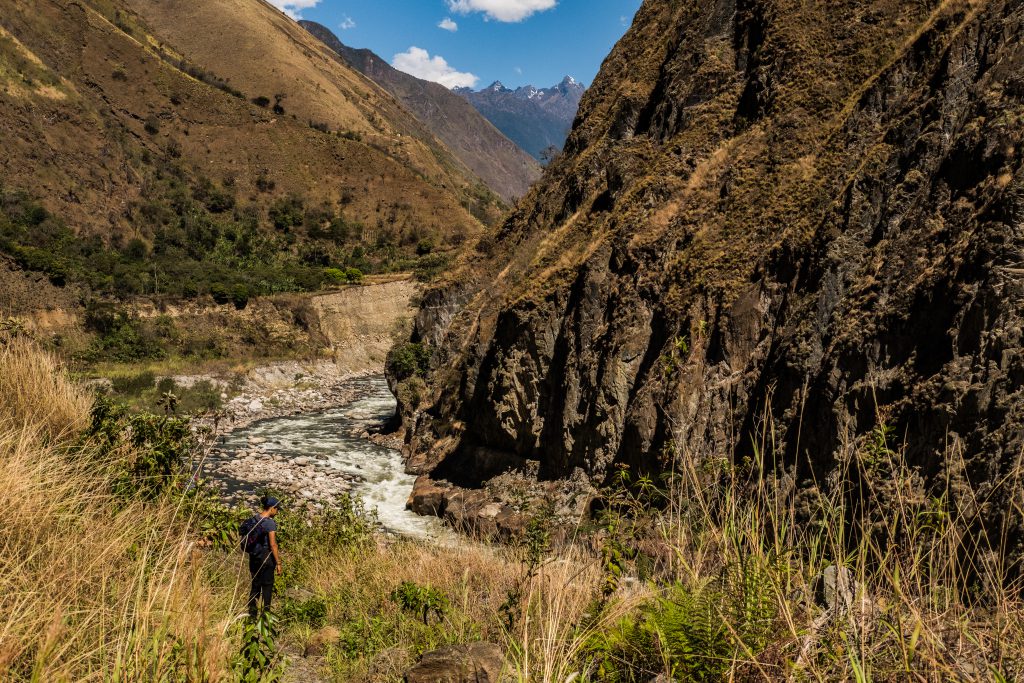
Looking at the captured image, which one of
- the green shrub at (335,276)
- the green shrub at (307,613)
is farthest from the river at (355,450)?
the green shrub at (335,276)

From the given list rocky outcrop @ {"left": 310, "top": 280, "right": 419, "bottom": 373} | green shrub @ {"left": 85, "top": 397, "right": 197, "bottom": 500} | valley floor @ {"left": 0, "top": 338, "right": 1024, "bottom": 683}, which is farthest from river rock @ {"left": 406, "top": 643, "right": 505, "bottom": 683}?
rocky outcrop @ {"left": 310, "top": 280, "right": 419, "bottom": 373}

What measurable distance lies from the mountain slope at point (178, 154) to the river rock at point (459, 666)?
51.0m

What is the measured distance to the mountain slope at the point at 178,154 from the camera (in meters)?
62.9

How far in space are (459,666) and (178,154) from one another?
91.3 m

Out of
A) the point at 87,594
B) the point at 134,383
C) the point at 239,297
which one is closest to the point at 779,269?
the point at 87,594

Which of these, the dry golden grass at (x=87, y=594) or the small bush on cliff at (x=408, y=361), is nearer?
the dry golden grass at (x=87, y=594)

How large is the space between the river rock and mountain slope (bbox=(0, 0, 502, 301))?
167 feet

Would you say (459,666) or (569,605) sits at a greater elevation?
(569,605)

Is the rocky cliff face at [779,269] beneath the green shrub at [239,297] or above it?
above

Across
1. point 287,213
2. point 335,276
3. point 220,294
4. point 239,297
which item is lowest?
point 220,294

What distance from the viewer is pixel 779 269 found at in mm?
13102

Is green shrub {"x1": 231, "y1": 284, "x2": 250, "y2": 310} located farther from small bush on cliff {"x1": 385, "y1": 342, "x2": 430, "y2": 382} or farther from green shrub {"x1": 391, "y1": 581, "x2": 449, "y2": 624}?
green shrub {"x1": 391, "y1": 581, "x2": 449, "y2": 624}

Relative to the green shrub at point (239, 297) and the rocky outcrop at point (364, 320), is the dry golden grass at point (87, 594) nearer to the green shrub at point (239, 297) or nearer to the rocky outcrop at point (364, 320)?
the rocky outcrop at point (364, 320)

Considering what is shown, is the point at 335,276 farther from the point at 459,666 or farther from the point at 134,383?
the point at 459,666
